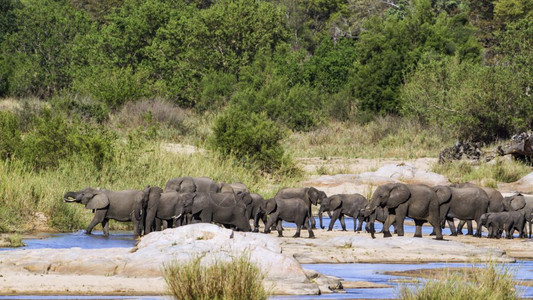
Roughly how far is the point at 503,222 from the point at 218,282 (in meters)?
12.1

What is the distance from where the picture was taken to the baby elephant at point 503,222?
20.8 metres

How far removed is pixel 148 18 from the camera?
197 feet

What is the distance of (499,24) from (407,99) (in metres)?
24.4

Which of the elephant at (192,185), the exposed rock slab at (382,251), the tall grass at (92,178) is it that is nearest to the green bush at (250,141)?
the tall grass at (92,178)

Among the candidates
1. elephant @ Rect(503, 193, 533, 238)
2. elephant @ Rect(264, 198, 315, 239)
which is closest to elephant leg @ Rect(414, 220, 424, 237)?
elephant @ Rect(264, 198, 315, 239)

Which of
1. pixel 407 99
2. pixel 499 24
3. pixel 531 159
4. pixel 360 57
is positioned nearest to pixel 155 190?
pixel 531 159

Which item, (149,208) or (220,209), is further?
(149,208)

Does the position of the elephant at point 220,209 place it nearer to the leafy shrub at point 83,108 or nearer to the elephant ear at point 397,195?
the elephant ear at point 397,195

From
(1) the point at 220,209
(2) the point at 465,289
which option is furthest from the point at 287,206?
(2) the point at 465,289

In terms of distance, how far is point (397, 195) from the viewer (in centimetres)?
2000

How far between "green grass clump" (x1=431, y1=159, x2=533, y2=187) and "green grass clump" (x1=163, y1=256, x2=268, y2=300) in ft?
73.1

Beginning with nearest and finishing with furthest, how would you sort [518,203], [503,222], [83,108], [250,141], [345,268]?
[345,268] < [503,222] < [518,203] < [250,141] < [83,108]

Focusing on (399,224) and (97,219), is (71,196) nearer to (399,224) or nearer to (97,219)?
(97,219)

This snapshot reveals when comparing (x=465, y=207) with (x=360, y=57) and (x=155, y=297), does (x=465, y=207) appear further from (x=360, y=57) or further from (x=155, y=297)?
(x=360, y=57)
